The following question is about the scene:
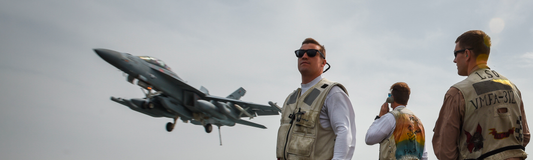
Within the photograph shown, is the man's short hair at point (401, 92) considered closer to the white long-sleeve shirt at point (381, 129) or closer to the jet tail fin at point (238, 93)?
the white long-sleeve shirt at point (381, 129)

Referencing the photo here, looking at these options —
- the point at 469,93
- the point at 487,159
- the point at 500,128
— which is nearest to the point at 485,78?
the point at 469,93

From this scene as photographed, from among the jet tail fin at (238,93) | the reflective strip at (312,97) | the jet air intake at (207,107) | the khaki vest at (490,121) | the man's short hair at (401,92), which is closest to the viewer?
the khaki vest at (490,121)

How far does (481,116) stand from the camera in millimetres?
2801

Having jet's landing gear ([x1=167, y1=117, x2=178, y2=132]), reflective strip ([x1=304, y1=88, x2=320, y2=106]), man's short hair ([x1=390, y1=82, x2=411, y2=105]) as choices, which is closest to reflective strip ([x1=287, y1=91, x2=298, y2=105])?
reflective strip ([x1=304, y1=88, x2=320, y2=106])

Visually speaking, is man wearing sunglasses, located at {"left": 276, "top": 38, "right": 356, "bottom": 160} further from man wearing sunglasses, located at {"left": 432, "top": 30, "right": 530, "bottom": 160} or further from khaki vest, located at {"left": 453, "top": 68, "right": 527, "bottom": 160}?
khaki vest, located at {"left": 453, "top": 68, "right": 527, "bottom": 160}

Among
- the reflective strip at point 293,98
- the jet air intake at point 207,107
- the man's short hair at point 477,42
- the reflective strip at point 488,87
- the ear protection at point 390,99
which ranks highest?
the jet air intake at point 207,107

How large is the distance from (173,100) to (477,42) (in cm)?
2138

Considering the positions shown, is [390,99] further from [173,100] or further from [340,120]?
[173,100]

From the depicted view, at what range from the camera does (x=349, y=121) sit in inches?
128

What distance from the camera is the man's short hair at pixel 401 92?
4.89 meters

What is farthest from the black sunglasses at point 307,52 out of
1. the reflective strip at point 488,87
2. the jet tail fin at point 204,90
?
the jet tail fin at point 204,90

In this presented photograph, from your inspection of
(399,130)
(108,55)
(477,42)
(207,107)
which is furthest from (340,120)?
(207,107)

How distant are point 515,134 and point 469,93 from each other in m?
0.48

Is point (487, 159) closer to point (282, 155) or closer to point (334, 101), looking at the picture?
point (334, 101)
